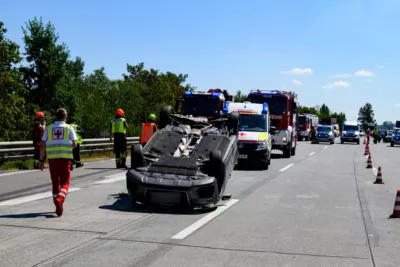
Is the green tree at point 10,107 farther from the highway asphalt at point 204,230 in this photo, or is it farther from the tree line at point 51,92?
the highway asphalt at point 204,230

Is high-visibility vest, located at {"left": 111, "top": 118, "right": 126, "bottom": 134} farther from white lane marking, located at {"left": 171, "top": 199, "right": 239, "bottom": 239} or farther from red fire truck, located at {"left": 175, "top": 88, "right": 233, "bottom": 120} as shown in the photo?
white lane marking, located at {"left": 171, "top": 199, "right": 239, "bottom": 239}

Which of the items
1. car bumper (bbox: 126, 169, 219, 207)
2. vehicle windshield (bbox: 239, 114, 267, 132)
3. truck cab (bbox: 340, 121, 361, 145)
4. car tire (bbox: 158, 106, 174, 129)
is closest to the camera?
car bumper (bbox: 126, 169, 219, 207)

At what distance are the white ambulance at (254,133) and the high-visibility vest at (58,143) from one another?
403 inches

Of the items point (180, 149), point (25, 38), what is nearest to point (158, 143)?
point (180, 149)

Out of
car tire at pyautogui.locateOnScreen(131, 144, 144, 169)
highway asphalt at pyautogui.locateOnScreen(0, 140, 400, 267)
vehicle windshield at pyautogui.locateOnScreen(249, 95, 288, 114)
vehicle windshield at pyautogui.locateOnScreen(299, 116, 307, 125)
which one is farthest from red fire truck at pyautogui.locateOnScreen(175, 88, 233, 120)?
vehicle windshield at pyautogui.locateOnScreen(299, 116, 307, 125)

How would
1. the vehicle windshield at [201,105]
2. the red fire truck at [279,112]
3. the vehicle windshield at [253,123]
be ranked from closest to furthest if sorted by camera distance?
the vehicle windshield at [253,123] → the vehicle windshield at [201,105] → the red fire truck at [279,112]

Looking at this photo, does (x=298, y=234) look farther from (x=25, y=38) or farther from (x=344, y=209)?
(x=25, y=38)

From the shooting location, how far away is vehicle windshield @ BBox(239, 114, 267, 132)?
761 inches

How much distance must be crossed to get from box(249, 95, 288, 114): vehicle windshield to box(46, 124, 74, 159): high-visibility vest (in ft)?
60.0

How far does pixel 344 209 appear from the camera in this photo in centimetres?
998

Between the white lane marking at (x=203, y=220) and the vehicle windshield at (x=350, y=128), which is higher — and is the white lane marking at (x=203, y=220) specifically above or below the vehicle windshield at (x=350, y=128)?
below

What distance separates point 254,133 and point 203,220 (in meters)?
10.8

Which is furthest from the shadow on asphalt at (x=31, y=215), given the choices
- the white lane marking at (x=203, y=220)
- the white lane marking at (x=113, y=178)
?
the white lane marking at (x=113, y=178)

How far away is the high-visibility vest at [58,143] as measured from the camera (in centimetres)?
834
